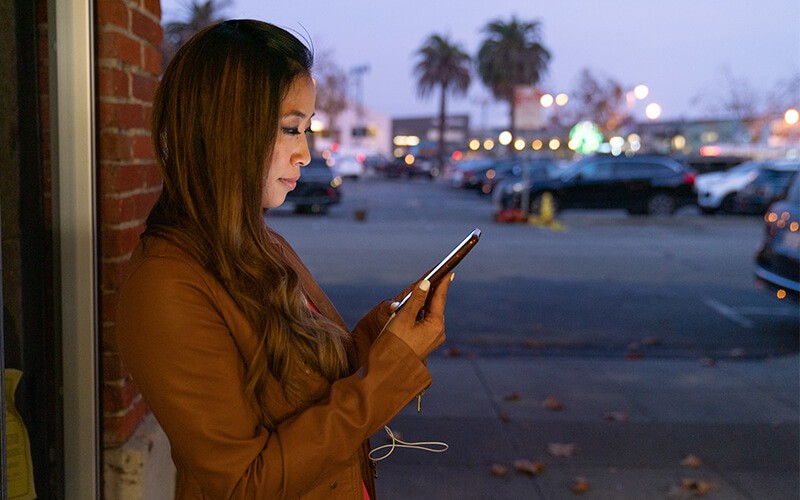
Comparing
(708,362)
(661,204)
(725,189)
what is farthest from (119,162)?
(725,189)

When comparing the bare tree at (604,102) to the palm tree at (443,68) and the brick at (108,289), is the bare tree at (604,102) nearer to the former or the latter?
the palm tree at (443,68)

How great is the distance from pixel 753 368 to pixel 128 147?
230 inches

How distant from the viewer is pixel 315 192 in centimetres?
2041

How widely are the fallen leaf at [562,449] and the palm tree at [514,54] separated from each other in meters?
44.3

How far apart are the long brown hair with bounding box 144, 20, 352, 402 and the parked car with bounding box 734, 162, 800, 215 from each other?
73.1 feet

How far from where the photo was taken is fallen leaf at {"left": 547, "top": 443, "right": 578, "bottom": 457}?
4.65m

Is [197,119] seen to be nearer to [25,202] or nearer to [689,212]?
[25,202]

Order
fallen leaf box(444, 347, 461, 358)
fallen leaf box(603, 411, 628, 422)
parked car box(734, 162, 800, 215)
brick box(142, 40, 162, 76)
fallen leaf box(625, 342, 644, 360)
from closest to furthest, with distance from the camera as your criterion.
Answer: brick box(142, 40, 162, 76)
fallen leaf box(603, 411, 628, 422)
fallen leaf box(444, 347, 461, 358)
fallen leaf box(625, 342, 644, 360)
parked car box(734, 162, 800, 215)

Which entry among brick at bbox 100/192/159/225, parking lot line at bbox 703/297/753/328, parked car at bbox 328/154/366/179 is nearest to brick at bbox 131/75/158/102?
brick at bbox 100/192/159/225

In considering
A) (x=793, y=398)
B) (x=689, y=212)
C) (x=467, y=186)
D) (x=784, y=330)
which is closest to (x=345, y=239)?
(x=784, y=330)

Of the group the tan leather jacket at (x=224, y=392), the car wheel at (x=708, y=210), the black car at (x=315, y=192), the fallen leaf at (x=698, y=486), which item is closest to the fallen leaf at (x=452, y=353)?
the fallen leaf at (x=698, y=486)

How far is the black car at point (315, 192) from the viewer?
2031 centimetres

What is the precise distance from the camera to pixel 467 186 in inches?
1398

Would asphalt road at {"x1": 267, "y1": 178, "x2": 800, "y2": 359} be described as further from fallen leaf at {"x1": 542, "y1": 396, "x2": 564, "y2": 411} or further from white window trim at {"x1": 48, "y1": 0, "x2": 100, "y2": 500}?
white window trim at {"x1": 48, "y1": 0, "x2": 100, "y2": 500}
